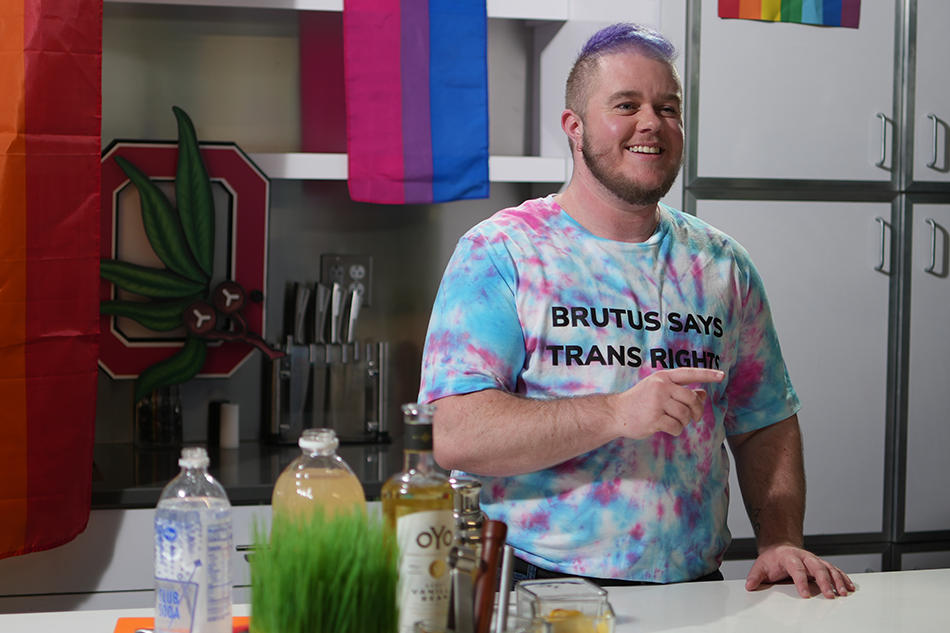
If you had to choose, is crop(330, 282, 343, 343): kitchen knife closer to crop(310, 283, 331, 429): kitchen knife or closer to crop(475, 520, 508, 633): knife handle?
crop(310, 283, 331, 429): kitchen knife

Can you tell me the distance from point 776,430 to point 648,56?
24.8 inches

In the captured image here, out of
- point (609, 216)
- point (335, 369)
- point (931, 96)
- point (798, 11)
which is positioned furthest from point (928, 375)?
point (335, 369)

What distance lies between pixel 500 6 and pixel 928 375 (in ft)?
4.47

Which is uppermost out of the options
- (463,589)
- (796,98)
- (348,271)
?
(796,98)

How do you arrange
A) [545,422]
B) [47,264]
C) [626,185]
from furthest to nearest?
[47,264], [626,185], [545,422]

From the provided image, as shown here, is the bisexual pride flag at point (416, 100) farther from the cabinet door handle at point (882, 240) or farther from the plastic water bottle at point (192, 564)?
the plastic water bottle at point (192, 564)

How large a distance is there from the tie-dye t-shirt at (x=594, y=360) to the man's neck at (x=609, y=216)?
0.08ft

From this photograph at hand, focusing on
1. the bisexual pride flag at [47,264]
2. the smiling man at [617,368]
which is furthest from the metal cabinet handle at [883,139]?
the bisexual pride flag at [47,264]

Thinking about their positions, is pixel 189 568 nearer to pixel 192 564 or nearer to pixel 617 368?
pixel 192 564

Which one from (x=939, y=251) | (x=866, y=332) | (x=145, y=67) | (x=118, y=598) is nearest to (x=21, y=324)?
→ (x=118, y=598)

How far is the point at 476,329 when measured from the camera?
4.29 ft

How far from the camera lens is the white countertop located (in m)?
0.99

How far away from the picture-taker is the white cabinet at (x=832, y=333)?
215 cm

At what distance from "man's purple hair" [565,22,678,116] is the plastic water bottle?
0.94m
